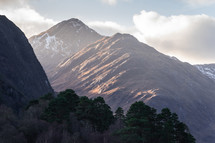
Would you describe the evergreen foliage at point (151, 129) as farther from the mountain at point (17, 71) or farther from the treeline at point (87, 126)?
the mountain at point (17, 71)

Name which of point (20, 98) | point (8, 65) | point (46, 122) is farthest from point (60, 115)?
point (8, 65)

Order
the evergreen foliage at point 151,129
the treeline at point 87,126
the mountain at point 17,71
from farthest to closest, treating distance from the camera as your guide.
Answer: the mountain at point 17,71 < the evergreen foliage at point 151,129 < the treeline at point 87,126

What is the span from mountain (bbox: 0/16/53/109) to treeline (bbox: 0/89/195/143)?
117 feet

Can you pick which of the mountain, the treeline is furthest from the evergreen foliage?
the mountain

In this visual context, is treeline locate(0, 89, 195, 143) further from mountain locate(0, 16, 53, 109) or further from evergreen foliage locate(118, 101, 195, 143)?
mountain locate(0, 16, 53, 109)

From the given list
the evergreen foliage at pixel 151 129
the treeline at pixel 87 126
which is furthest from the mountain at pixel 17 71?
the evergreen foliage at pixel 151 129

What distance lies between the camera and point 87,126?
2596 inches

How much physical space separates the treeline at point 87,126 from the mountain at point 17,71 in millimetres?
35698

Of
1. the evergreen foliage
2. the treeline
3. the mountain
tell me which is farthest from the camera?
the mountain

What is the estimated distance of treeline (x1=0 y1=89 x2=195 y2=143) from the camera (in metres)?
54.8

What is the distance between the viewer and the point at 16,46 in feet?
523

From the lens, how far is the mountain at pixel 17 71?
105 meters

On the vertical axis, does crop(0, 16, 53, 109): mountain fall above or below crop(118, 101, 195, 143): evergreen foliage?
above

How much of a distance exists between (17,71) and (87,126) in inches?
3307
